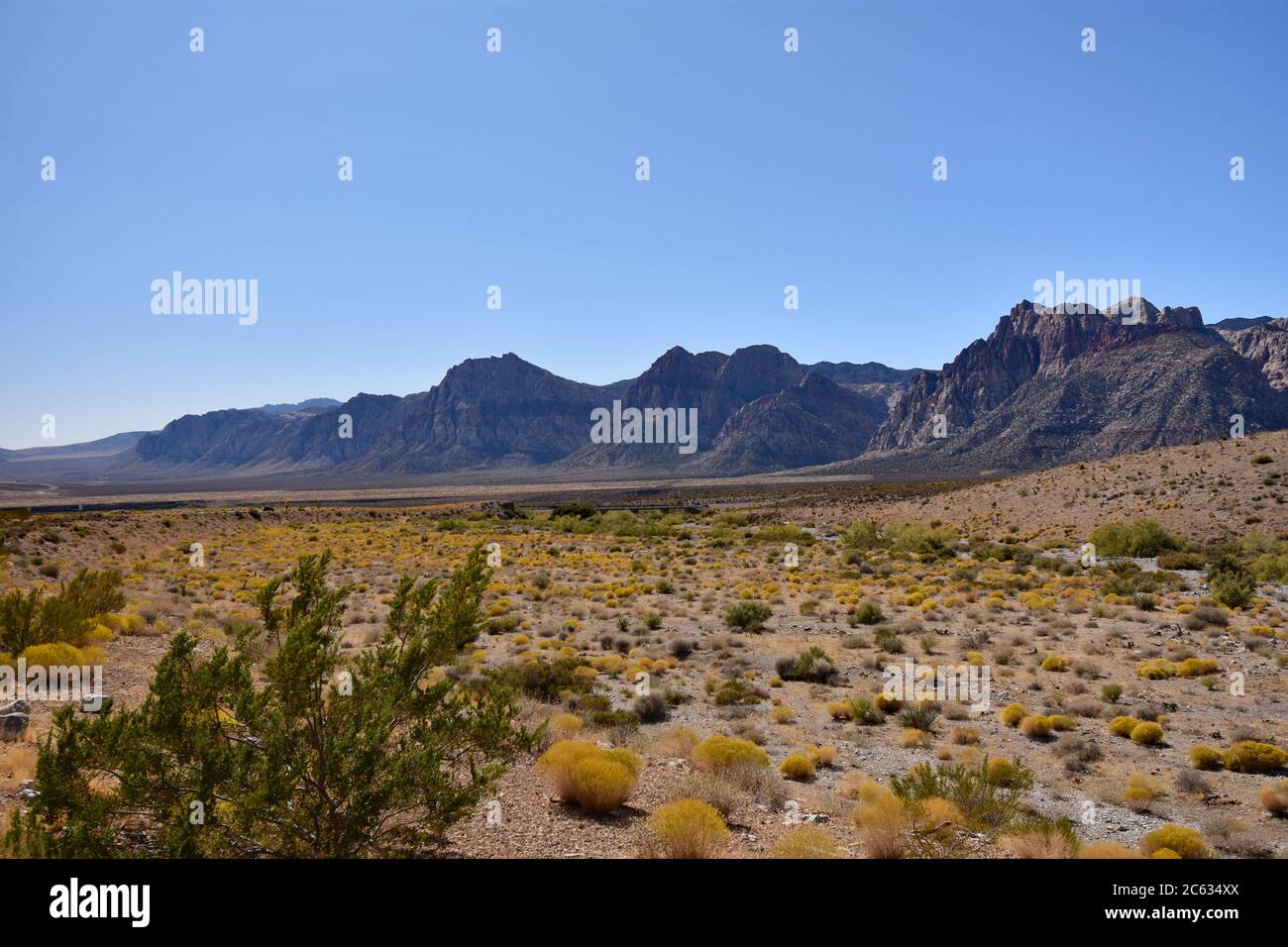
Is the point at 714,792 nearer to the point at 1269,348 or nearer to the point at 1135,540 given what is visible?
the point at 1135,540

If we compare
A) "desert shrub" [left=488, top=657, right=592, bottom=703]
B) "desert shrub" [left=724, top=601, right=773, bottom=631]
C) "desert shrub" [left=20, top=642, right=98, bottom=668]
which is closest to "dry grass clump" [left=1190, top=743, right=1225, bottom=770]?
"desert shrub" [left=488, top=657, right=592, bottom=703]

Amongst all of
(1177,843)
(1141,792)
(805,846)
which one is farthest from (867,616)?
(805,846)

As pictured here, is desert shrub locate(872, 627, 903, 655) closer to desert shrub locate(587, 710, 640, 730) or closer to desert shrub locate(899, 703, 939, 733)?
desert shrub locate(899, 703, 939, 733)

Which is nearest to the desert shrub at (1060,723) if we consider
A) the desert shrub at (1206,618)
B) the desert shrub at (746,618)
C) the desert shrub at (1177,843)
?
the desert shrub at (1177,843)

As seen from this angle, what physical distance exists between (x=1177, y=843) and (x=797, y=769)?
3.94 metres

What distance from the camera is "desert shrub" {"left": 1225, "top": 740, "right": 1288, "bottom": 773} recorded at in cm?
879

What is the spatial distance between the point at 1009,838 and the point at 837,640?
35.9 feet

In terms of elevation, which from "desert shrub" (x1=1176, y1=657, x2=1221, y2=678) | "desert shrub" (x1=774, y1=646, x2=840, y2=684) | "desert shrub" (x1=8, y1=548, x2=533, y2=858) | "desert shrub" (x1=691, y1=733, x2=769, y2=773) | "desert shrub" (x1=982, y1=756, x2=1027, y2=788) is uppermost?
"desert shrub" (x1=8, y1=548, x2=533, y2=858)

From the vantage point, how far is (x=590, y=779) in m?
7.08

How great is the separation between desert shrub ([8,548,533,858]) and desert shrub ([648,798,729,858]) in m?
1.66

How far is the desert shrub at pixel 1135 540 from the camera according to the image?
2936 centimetres
